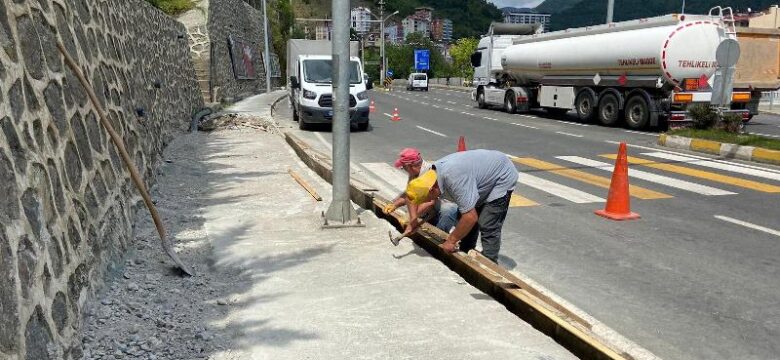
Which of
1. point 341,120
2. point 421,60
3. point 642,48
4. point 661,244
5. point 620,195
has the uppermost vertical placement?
point 642,48

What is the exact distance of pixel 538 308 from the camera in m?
3.99

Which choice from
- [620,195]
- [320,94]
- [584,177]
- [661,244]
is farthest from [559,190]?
[320,94]

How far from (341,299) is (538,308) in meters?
1.51

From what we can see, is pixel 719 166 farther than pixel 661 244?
Yes

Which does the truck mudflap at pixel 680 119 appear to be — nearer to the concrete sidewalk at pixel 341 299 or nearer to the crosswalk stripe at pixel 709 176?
the crosswalk stripe at pixel 709 176

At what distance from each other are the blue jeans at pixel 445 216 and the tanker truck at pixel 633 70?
33.4ft

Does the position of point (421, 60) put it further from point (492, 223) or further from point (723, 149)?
point (492, 223)

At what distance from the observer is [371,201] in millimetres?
7469

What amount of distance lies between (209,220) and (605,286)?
442 cm

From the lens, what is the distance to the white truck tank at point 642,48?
16500mm

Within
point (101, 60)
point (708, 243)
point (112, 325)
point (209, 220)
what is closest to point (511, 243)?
point (708, 243)

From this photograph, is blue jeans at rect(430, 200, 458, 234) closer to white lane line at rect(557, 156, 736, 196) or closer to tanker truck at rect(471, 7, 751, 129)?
white lane line at rect(557, 156, 736, 196)

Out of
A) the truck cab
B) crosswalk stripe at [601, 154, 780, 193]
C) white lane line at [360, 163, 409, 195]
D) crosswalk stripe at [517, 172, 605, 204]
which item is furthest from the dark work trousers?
the truck cab

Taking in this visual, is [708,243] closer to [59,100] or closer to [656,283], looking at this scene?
[656,283]
